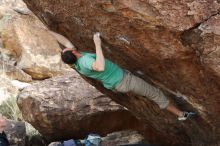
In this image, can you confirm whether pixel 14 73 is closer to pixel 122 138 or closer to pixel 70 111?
pixel 70 111

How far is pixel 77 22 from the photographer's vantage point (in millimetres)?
7160

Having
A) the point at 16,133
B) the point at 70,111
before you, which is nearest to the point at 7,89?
the point at 16,133

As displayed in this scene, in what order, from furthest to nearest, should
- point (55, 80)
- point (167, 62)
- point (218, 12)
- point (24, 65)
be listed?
point (24, 65) → point (55, 80) → point (167, 62) → point (218, 12)

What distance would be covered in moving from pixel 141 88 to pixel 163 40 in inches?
47.5

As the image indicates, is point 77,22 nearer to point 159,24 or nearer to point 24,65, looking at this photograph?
point 159,24

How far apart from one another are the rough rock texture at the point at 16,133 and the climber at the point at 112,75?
4.49m

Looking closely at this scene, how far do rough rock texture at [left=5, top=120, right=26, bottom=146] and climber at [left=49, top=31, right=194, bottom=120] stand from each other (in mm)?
4488

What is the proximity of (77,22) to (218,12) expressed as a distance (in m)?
2.21

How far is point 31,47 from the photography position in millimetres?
17391

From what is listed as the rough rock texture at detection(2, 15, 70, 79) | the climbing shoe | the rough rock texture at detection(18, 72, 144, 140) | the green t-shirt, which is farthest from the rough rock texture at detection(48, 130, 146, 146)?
the rough rock texture at detection(2, 15, 70, 79)

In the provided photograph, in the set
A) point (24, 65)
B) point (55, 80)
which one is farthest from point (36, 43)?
point (55, 80)

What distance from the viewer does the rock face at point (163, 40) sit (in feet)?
19.4

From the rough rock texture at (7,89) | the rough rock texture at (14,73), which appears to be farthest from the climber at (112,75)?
the rough rock texture at (14,73)

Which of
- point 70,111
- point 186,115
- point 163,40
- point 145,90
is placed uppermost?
point 163,40
